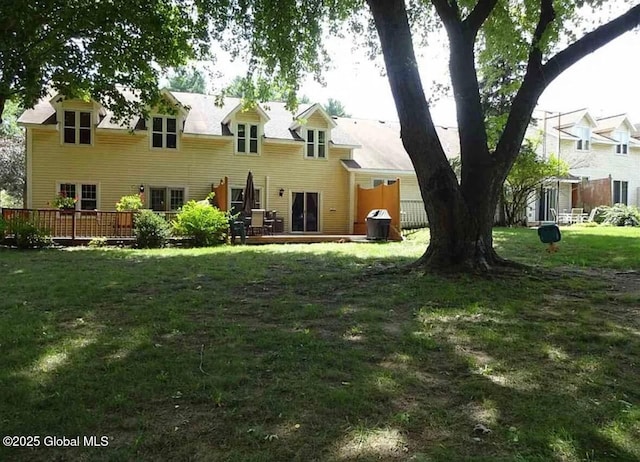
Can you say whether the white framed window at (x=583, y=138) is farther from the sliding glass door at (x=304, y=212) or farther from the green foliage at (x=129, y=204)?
the green foliage at (x=129, y=204)

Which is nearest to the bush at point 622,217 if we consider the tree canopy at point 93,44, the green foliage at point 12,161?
the tree canopy at point 93,44

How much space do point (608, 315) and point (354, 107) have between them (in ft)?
202

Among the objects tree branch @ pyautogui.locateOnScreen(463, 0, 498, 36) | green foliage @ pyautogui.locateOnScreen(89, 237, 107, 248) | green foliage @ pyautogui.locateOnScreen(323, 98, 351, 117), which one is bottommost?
green foliage @ pyautogui.locateOnScreen(89, 237, 107, 248)

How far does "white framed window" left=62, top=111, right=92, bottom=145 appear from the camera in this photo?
1803cm

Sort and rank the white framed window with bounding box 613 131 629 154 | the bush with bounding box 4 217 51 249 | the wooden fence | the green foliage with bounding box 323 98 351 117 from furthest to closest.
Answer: the green foliage with bounding box 323 98 351 117
the white framed window with bounding box 613 131 629 154
the wooden fence
the bush with bounding box 4 217 51 249

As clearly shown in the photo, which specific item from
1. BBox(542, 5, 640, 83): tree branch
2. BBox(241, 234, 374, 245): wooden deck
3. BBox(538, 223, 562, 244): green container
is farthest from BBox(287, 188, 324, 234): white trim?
BBox(542, 5, 640, 83): tree branch

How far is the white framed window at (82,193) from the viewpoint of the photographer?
18109 mm

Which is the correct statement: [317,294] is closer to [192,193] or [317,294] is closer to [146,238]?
[146,238]

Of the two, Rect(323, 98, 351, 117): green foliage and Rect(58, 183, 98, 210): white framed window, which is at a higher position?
Rect(323, 98, 351, 117): green foliage

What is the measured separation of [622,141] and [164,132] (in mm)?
25451

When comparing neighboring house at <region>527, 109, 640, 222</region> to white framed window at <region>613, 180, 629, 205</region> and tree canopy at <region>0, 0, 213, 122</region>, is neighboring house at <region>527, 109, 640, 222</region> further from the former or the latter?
tree canopy at <region>0, 0, 213, 122</region>

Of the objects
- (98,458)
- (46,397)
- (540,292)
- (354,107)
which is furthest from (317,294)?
(354,107)

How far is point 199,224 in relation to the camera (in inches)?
568

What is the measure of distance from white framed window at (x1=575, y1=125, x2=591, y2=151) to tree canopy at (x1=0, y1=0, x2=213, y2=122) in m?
22.8
